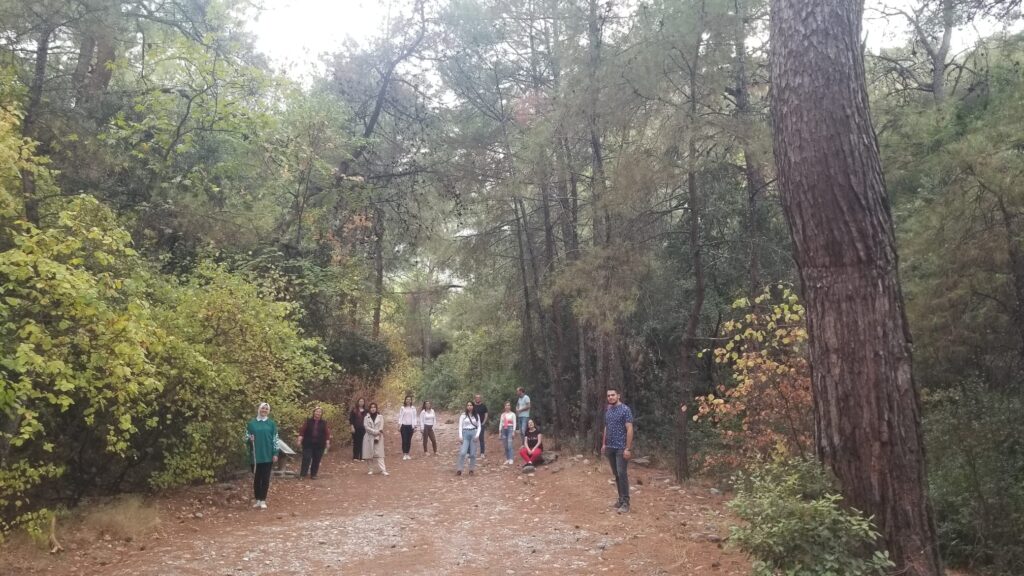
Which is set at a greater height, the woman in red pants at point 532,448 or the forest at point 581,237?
the forest at point 581,237

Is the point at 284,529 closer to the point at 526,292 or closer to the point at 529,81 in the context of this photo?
the point at 526,292

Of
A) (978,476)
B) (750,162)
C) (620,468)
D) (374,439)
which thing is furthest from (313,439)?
(978,476)

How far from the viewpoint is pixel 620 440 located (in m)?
9.16

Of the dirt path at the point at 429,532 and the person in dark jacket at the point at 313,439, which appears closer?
the dirt path at the point at 429,532

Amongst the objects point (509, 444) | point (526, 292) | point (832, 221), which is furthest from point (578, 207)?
point (832, 221)

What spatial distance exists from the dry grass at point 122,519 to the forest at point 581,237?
61 centimetres

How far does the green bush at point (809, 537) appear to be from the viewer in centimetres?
434

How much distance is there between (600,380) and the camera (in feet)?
48.5

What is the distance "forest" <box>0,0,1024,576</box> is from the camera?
A: 5.02 meters

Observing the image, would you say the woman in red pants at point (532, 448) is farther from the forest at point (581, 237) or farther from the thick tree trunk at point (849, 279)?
the thick tree trunk at point (849, 279)

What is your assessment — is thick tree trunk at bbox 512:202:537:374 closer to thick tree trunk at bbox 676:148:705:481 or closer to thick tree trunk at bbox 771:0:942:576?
thick tree trunk at bbox 676:148:705:481

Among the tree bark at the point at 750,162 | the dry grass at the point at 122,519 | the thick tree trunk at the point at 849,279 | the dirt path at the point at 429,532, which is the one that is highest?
the tree bark at the point at 750,162

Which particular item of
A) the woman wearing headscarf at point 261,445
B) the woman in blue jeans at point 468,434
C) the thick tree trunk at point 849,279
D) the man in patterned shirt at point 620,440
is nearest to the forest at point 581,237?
the thick tree trunk at point 849,279

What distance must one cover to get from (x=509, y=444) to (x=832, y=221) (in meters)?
11.6
